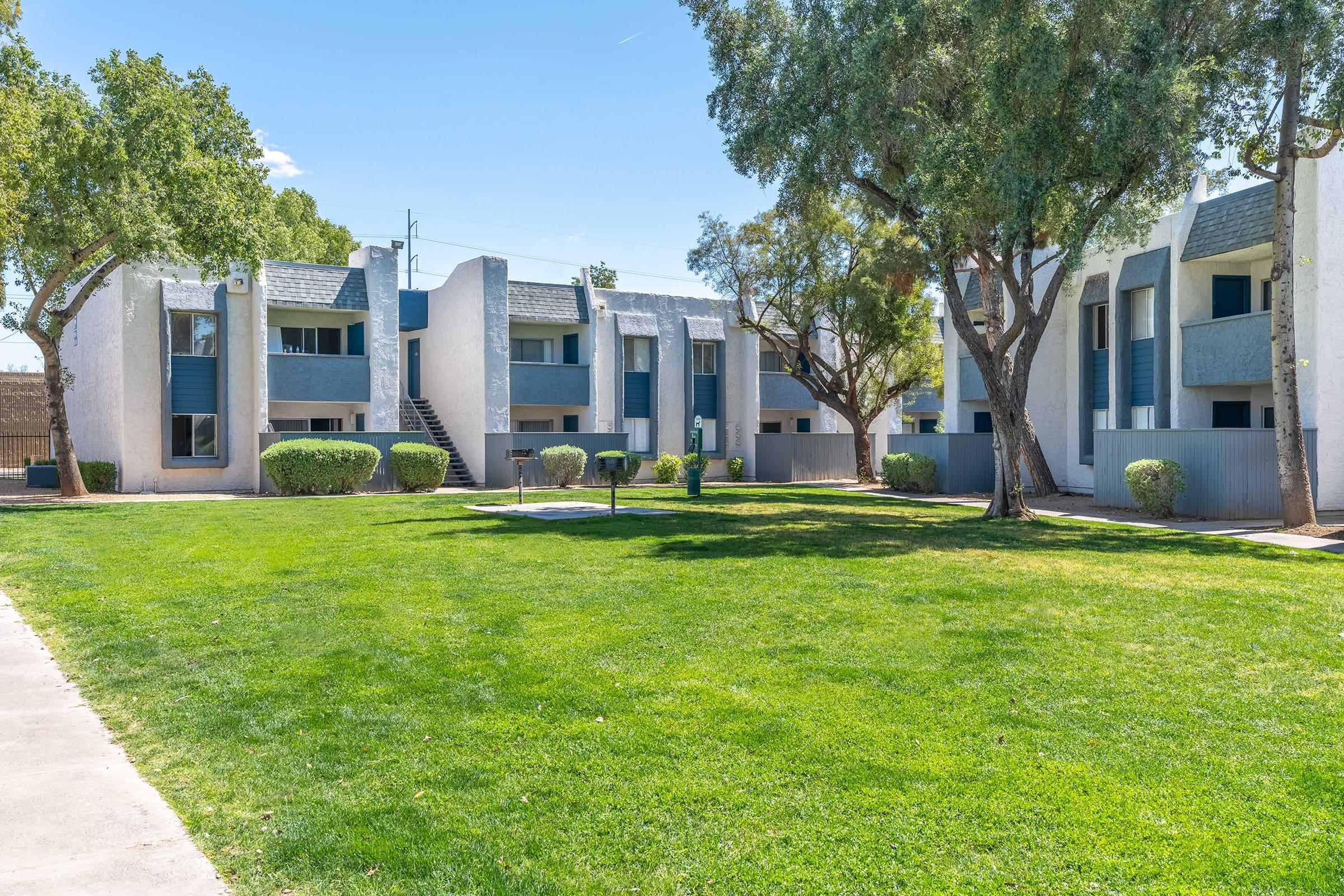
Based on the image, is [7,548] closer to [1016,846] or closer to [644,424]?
[1016,846]

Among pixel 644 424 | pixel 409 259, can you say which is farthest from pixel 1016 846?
pixel 409 259

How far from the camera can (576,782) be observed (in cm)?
485

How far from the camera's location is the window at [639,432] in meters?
36.3

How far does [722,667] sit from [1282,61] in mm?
14759

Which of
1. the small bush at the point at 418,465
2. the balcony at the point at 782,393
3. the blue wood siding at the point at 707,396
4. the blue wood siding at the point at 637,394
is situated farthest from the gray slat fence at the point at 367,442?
the balcony at the point at 782,393

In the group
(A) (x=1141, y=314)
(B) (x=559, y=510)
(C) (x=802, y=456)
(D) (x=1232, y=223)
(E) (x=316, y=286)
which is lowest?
(B) (x=559, y=510)

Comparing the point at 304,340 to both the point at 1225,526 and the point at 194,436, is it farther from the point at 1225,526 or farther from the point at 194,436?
the point at 1225,526

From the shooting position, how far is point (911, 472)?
2788 cm

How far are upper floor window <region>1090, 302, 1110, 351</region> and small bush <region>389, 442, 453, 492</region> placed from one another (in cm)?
1873

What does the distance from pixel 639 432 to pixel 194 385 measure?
48.7ft

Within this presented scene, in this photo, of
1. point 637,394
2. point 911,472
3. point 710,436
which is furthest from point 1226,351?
point 637,394

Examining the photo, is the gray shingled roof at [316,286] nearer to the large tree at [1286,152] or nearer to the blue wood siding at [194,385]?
the blue wood siding at [194,385]

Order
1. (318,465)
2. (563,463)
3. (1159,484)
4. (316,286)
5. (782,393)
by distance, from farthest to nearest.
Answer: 1. (782,393)
2. (316,286)
3. (563,463)
4. (318,465)
5. (1159,484)

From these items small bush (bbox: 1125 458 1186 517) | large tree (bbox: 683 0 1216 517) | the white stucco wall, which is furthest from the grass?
the white stucco wall
